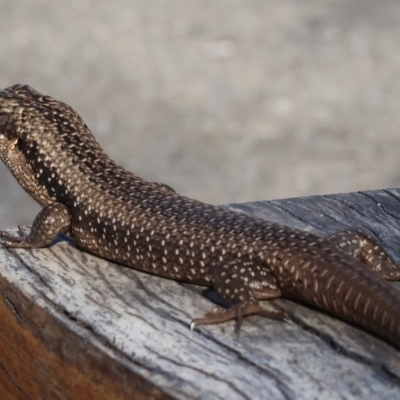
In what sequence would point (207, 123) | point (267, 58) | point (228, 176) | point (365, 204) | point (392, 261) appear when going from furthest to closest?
1. point (267, 58)
2. point (207, 123)
3. point (228, 176)
4. point (365, 204)
5. point (392, 261)

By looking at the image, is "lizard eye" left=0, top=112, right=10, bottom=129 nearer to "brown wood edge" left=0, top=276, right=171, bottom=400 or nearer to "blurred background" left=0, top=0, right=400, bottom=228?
"brown wood edge" left=0, top=276, right=171, bottom=400

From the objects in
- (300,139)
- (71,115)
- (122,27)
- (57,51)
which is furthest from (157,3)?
(71,115)

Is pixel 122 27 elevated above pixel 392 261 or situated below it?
above

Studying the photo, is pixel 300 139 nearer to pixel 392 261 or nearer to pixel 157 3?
pixel 157 3

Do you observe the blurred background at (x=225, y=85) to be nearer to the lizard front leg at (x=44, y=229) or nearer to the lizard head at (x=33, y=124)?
the lizard head at (x=33, y=124)

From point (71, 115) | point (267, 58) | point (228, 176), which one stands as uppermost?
point (267, 58)

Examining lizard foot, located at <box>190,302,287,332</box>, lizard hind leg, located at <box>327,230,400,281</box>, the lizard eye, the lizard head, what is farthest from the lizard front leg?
lizard hind leg, located at <box>327,230,400,281</box>
